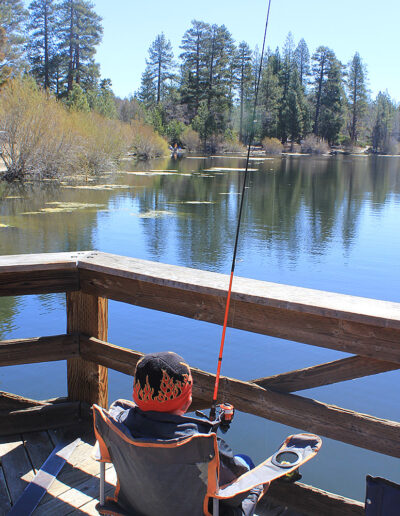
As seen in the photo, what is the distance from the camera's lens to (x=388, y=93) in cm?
9744

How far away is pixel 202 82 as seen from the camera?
212 feet

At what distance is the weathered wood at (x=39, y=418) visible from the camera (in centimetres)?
257

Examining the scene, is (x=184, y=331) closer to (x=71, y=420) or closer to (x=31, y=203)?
(x=71, y=420)

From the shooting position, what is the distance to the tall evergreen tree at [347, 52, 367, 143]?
73.9m

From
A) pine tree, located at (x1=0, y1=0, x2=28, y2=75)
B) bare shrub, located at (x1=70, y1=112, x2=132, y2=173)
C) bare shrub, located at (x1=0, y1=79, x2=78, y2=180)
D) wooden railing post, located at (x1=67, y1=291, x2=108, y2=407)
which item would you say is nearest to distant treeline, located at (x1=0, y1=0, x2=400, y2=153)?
pine tree, located at (x1=0, y1=0, x2=28, y2=75)

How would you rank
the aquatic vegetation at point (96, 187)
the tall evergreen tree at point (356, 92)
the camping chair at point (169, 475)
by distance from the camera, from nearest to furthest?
the camping chair at point (169, 475) → the aquatic vegetation at point (96, 187) → the tall evergreen tree at point (356, 92)

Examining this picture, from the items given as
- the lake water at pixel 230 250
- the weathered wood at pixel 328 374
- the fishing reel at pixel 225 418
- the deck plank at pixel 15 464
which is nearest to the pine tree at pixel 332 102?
the lake water at pixel 230 250

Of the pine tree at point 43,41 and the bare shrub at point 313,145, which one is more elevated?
the pine tree at point 43,41

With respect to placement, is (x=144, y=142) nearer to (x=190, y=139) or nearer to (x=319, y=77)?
(x=190, y=139)

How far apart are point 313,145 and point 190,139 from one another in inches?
676

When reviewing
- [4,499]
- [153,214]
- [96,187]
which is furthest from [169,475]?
[96,187]

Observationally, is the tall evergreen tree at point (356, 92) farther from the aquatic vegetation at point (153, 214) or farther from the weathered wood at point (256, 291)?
the weathered wood at point (256, 291)

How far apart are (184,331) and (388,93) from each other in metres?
101

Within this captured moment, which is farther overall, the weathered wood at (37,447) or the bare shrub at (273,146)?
the bare shrub at (273,146)
